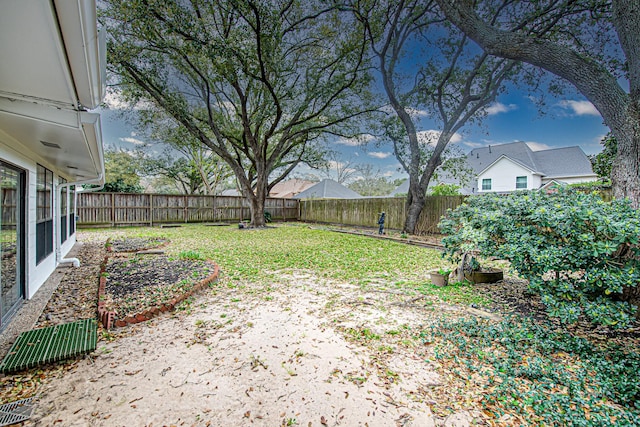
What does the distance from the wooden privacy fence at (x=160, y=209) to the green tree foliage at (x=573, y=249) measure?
14.9 m

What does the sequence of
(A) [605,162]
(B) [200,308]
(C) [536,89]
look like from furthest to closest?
1. (C) [536,89]
2. (A) [605,162]
3. (B) [200,308]

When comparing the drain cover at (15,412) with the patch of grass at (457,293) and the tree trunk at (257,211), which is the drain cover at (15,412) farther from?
the tree trunk at (257,211)

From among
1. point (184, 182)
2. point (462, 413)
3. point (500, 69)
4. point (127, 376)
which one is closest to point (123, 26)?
point (127, 376)

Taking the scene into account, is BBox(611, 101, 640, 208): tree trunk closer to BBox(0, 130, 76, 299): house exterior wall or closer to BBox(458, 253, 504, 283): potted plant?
BBox(458, 253, 504, 283): potted plant

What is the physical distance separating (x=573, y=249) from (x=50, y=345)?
4.73 meters

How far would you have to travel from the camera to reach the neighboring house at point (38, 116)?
1182mm

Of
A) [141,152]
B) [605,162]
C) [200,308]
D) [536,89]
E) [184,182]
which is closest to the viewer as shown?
[200,308]

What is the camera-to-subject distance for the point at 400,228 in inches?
471

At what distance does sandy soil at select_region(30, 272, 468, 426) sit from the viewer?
165 cm

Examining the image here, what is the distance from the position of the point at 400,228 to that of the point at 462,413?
10672 millimetres

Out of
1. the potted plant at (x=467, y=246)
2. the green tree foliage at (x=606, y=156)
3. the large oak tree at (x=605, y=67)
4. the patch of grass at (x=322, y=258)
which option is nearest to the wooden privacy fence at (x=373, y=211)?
the patch of grass at (x=322, y=258)

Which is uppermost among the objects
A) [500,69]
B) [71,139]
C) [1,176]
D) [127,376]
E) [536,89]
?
[500,69]

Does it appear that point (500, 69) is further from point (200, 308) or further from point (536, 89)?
point (200, 308)

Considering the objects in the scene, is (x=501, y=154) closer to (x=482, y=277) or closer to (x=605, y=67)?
(x=605, y=67)
